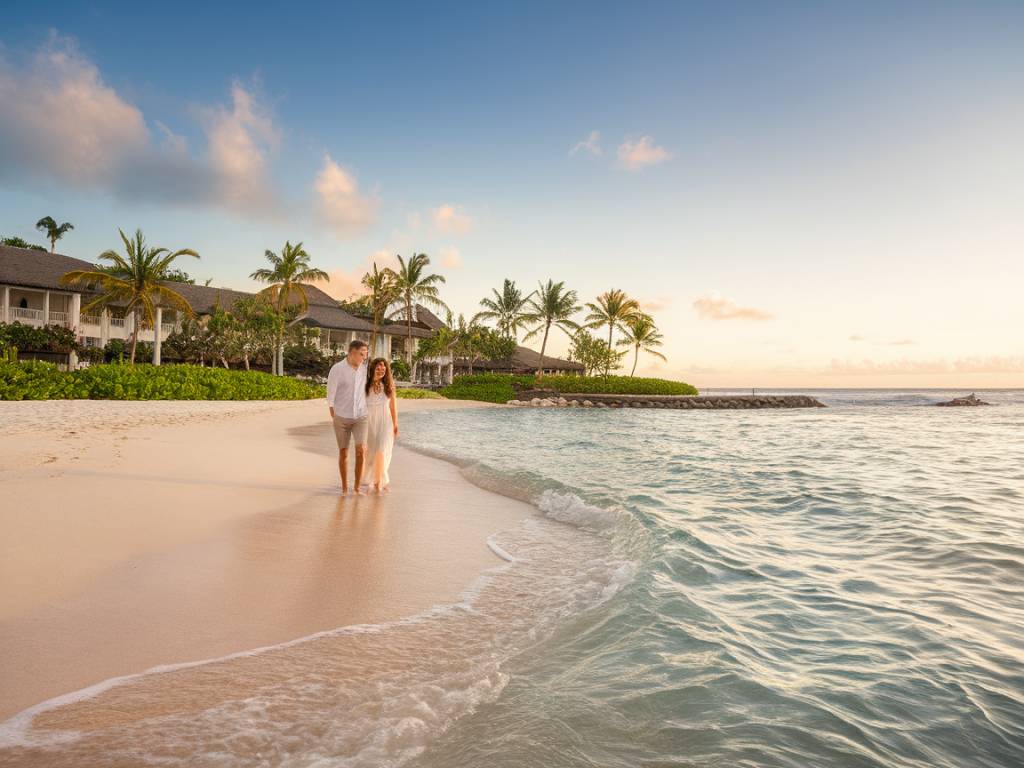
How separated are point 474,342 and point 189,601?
163 feet

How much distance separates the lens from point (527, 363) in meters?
61.6

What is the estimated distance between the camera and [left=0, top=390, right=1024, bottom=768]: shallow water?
8.07ft

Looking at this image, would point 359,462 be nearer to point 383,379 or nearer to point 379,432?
point 379,432

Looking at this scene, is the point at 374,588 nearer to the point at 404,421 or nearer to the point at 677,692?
the point at 677,692

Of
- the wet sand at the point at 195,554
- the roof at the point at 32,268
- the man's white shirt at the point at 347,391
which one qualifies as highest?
the roof at the point at 32,268

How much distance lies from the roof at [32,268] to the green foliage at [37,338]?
3492mm

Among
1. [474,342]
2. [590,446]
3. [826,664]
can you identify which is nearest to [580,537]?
[826,664]

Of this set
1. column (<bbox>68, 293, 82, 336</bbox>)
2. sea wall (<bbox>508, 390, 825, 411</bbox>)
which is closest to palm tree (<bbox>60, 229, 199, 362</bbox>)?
column (<bbox>68, 293, 82, 336</bbox>)

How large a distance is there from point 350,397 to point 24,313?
130 feet

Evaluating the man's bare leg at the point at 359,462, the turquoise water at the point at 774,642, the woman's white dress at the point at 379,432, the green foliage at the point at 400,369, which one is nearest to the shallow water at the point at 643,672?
the turquoise water at the point at 774,642

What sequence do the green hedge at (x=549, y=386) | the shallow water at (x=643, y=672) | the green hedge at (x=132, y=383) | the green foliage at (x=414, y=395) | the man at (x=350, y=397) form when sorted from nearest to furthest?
the shallow water at (x=643, y=672)
the man at (x=350, y=397)
the green hedge at (x=132, y=383)
the green foliage at (x=414, y=395)
the green hedge at (x=549, y=386)

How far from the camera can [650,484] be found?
394 inches

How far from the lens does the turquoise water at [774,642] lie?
259 cm

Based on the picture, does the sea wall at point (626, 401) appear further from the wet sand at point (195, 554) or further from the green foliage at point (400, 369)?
the wet sand at point (195, 554)
